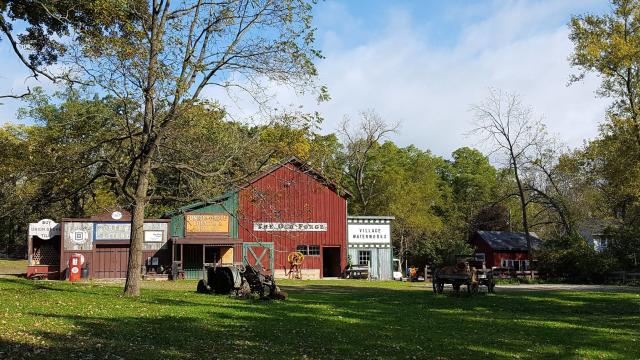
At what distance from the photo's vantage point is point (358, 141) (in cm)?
6856

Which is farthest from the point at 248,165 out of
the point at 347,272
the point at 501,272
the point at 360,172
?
the point at 360,172

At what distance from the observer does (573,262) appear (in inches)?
1674

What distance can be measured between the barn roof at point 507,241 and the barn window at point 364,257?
1587 centimetres

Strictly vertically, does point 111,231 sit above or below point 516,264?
above

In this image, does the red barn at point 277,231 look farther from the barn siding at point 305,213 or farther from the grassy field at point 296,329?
the grassy field at point 296,329

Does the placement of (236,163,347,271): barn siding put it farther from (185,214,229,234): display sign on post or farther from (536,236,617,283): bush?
(536,236,617,283): bush

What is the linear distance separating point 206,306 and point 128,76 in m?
6.97

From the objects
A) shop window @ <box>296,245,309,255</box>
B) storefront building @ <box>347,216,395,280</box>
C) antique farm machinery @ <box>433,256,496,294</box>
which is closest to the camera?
antique farm machinery @ <box>433,256,496,294</box>

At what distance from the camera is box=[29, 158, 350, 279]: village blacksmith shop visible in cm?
3766

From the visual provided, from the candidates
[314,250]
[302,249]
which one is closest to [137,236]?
[302,249]

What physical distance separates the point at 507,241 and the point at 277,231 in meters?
27.6

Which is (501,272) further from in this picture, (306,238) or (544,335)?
(544,335)

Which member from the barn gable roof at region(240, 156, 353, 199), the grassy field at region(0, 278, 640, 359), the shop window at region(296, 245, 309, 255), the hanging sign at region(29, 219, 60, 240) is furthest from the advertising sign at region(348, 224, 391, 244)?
the grassy field at region(0, 278, 640, 359)

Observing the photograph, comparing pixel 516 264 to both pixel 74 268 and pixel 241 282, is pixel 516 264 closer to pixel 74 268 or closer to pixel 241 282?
pixel 74 268
